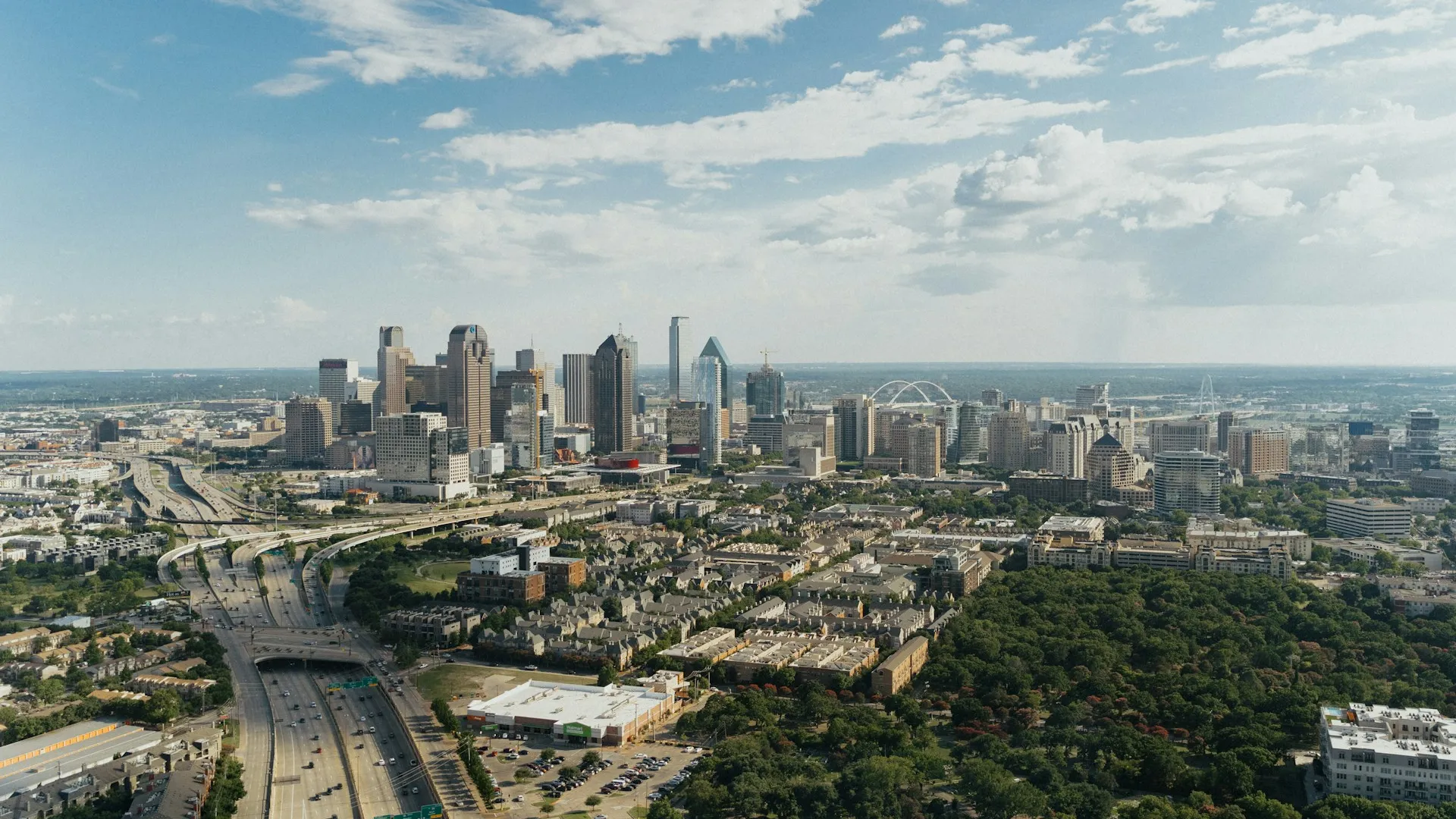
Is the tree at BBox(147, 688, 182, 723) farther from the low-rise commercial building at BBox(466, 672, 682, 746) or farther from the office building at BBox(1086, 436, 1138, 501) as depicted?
the office building at BBox(1086, 436, 1138, 501)

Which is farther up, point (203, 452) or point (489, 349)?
point (489, 349)

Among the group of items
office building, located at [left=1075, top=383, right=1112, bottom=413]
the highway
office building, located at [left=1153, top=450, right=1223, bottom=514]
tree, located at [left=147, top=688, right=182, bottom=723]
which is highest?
office building, located at [left=1075, top=383, right=1112, bottom=413]

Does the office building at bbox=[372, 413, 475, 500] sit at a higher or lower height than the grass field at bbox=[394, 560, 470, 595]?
higher

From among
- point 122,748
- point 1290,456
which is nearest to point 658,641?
point 122,748

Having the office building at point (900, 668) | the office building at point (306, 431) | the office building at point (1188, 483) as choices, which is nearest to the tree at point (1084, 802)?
the office building at point (900, 668)

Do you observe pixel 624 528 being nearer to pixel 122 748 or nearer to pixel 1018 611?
pixel 1018 611

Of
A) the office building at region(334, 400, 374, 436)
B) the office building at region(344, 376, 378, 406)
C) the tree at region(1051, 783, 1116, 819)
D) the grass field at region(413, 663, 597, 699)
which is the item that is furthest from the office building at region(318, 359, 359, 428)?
the tree at region(1051, 783, 1116, 819)

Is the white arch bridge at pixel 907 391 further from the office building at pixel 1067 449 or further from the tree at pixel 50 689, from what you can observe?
the tree at pixel 50 689

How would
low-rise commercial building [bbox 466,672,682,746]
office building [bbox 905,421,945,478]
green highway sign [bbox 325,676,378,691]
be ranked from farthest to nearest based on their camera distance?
office building [bbox 905,421,945,478]
green highway sign [bbox 325,676,378,691]
low-rise commercial building [bbox 466,672,682,746]
